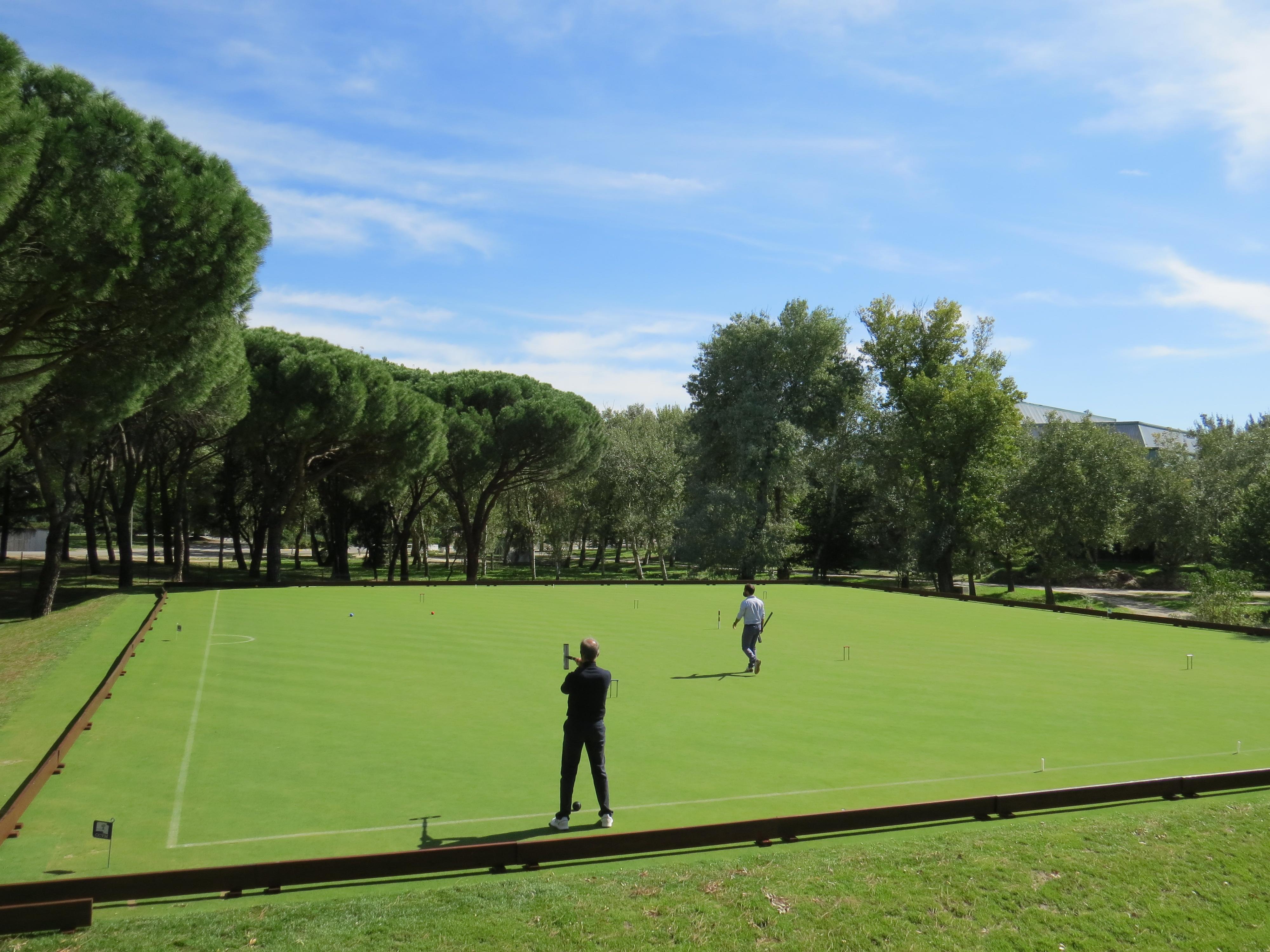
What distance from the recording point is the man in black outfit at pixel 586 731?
25.1 ft

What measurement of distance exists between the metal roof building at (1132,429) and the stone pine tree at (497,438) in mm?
34218

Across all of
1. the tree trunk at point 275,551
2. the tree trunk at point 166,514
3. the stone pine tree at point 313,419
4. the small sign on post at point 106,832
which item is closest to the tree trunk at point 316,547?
the tree trunk at point 166,514

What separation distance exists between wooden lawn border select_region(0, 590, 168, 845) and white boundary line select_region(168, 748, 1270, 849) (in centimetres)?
148

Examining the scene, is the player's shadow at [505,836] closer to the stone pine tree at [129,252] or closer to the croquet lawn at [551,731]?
the croquet lawn at [551,731]

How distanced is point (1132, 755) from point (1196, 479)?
59.6 m

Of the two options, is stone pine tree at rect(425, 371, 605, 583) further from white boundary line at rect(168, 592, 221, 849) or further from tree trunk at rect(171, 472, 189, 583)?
white boundary line at rect(168, 592, 221, 849)

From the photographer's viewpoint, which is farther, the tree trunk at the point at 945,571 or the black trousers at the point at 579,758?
the tree trunk at the point at 945,571

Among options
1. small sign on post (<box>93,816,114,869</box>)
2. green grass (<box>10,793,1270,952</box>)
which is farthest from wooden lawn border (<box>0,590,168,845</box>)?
green grass (<box>10,793,1270,952</box>)

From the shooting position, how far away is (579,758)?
7719mm

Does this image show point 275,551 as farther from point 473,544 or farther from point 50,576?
point 50,576

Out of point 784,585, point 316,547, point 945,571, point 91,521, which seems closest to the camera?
point 91,521

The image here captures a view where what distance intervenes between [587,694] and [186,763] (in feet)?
16.9

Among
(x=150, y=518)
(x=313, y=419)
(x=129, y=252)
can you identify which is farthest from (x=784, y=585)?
(x=150, y=518)

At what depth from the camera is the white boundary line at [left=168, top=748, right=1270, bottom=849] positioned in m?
7.44
